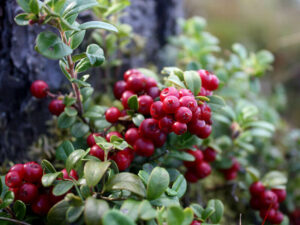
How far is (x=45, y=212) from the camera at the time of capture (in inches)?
53.9

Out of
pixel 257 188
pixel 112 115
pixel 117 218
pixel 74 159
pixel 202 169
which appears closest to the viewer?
pixel 117 218

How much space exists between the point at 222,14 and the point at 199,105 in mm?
4424

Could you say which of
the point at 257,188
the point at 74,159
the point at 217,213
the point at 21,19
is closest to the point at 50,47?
the point at 21,19

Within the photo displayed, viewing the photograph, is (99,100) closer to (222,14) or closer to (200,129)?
(200,129)

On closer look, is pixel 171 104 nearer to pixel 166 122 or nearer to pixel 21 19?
pixel 166 122

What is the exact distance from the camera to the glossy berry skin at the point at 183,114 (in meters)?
1.28

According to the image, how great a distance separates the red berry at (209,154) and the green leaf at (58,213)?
3.83 ft

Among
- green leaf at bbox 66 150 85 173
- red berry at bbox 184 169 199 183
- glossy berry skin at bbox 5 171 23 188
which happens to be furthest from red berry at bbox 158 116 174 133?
glossy berry skin at bbox 5 171 23 188

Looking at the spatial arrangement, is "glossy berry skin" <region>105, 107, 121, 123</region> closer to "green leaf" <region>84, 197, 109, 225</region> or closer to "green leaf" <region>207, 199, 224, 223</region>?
"green leaf" <region>84, 197, 109, 225</region>

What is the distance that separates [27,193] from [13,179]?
0.33 feet

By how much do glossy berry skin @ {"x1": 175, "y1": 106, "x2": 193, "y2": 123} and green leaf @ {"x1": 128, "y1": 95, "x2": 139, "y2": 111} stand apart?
1.01 ft

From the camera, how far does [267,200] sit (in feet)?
6.21

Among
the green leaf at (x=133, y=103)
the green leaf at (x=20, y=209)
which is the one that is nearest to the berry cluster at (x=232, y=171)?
the green leaf at (x=133, y=103)

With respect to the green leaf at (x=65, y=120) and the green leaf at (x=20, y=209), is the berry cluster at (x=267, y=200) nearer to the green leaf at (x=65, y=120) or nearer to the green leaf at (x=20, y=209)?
the green leaf at (x=65, y=120)
